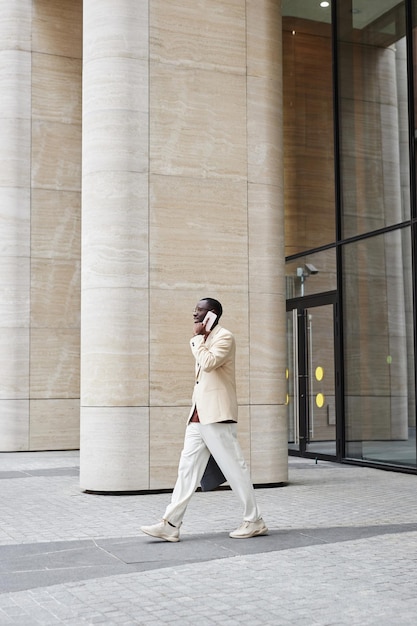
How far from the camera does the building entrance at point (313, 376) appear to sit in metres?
14.9

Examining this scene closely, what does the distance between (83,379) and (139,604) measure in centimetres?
576

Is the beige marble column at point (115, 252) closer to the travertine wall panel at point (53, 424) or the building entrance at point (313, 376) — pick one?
the building entrance at point (313, 376)

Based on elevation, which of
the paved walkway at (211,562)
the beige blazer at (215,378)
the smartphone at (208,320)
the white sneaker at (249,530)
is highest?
the smartphone at (208,320)

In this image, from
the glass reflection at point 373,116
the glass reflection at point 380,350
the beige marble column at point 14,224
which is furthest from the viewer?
the beige marble column at point 14,224

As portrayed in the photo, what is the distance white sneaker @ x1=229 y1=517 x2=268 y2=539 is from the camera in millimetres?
7523

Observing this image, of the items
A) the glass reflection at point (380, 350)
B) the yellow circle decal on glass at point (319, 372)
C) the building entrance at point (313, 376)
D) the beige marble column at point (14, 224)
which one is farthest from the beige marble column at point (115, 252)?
the beige marble column at point (14, 224)

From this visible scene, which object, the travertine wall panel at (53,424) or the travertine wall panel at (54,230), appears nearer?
the travertine wall panel at (53,424)

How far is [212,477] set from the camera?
7.50m

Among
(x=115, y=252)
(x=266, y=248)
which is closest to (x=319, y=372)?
(x=266, y=248)

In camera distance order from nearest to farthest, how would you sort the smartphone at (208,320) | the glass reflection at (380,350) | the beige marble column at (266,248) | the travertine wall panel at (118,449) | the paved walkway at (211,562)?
1. the paved walkway at (211,562)
2. the smartphone at (208,320)
3. the travertine wall panel at (118,449)
4. the beige marble column at (266,248)
5. the glass reflection at (380,350)

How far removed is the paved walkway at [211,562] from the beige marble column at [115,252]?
0.63 metres

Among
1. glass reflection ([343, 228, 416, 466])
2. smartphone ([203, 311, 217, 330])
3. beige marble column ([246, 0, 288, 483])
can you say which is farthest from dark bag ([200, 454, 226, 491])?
glass reflection ([343, 228, 416, 466])

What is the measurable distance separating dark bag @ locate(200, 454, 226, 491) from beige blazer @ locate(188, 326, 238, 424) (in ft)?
1.35

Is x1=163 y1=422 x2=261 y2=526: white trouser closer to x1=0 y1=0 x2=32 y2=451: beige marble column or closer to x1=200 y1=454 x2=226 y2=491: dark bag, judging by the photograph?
x1=200 y1=454 x2=226 y2=491: dark bag
